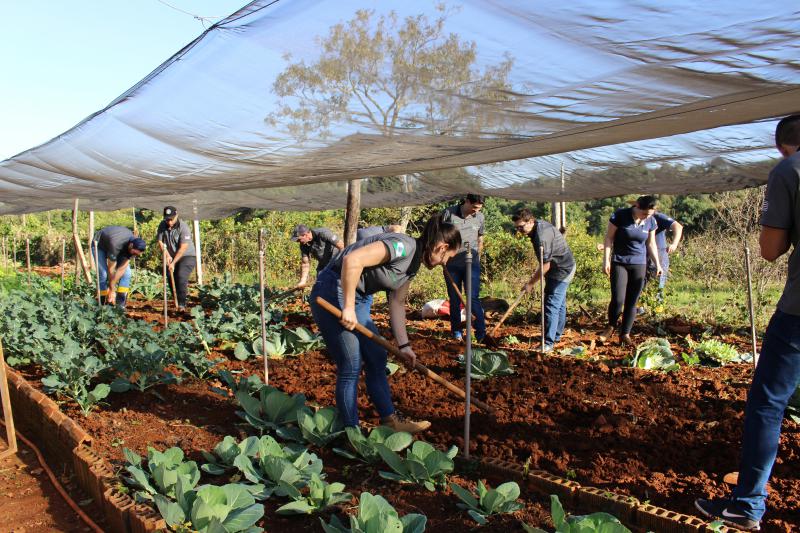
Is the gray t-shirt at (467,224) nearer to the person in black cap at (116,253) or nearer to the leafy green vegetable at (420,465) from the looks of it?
the leafy green vegetable at (420,465)

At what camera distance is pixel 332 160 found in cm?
392

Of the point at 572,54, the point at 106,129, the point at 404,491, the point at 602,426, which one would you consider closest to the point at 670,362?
the point at 602,426

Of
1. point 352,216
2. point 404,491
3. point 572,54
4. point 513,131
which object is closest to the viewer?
point 572,54

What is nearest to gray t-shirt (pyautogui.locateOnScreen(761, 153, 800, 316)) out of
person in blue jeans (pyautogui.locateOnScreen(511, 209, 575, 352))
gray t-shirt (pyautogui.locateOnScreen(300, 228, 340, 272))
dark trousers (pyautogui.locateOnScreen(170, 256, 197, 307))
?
person in blue jeans (pyautogui.locateOnScreen(511, 209, 575, 352))

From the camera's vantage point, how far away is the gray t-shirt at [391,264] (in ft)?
10.0

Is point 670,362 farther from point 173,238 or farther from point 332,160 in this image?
point 173,238

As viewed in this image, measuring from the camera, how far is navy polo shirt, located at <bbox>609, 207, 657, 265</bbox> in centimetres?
575

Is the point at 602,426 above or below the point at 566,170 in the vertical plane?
below

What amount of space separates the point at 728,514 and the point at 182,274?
735 cm

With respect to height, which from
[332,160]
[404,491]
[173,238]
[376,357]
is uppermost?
[332,160]

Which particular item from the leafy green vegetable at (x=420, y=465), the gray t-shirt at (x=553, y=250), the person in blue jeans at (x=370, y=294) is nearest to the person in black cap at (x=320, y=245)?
the gray t-shirt at (x=553, y=250)

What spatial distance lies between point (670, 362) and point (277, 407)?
3.15 meters

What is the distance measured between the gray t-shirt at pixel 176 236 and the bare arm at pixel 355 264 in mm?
5546

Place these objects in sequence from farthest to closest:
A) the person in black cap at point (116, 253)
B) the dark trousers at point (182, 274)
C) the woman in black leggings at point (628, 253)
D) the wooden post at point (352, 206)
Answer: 1. the dark trousers at point (182, 274)
2. the wooden post at point (352, 206)
3. the person in black cap at point (116, 253)
4. the woman in black leggings at point (628, 253)
